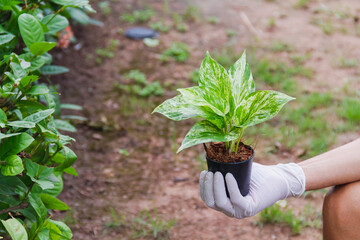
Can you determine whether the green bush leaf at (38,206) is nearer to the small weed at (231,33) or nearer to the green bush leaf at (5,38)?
the green bush leaf at (5,38)

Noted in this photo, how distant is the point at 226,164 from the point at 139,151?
1.65 m

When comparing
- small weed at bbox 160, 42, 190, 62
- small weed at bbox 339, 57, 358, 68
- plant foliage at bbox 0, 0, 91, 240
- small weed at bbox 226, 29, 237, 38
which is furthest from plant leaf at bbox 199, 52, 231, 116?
small weed at bbox 226, 29, 237, 38

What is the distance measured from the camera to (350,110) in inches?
142

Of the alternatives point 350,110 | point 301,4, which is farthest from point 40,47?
point 301,4

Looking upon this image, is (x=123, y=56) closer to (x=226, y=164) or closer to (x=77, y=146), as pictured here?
(x=77, y=146)

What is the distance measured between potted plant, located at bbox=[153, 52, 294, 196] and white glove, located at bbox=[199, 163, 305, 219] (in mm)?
80

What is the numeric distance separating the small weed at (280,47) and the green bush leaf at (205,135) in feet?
10.5

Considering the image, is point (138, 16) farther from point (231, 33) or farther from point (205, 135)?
point (205, 135)

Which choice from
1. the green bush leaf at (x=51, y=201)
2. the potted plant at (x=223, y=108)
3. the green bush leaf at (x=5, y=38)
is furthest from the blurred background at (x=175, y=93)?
the green bush leaf at (x=5, y=38)

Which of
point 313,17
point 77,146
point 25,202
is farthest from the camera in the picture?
point 313,17

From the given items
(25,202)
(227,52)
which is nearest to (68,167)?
(25,202)

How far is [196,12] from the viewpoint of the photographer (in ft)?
17.7

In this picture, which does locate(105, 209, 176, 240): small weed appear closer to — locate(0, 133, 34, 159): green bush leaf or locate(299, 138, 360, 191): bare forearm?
locate(299, 138, 360, 191): bare forearm

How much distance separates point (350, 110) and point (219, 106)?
7.83ft
